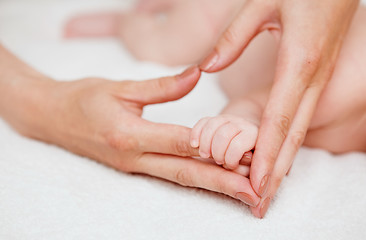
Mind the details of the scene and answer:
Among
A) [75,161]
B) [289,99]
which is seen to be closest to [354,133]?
[289,99]

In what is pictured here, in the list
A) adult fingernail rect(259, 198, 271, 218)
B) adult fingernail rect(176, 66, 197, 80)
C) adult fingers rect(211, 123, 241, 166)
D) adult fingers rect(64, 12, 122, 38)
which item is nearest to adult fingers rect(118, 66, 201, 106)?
adult fingernail rect(176, 66, 197, 80)

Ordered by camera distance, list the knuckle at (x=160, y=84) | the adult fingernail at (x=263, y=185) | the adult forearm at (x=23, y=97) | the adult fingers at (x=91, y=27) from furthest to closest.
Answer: the adult fingers at (x=91, y=27), the adult forearm at (x=23, y=97), the knuckle at (x=160, y=84), the adult fingernail at (x=263, y=185)

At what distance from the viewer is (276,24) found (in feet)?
2.32

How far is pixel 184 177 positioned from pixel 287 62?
24cm

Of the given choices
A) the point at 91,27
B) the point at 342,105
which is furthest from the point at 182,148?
the point at 91,27

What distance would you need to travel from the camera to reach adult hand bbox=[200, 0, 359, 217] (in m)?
0.61

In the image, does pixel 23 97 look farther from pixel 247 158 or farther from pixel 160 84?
pixel 247 158

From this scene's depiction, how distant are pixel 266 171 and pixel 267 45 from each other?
0.42 meters

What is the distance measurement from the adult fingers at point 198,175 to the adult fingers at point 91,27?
31.6 inches

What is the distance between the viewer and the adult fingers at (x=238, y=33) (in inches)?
27.0

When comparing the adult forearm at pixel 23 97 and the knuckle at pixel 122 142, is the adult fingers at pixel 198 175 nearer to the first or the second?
the knuckle at pixel 122 142

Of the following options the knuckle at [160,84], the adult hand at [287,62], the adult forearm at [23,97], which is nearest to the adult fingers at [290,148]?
the adult hand at [287,62]

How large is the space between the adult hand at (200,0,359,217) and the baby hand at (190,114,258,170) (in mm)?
19

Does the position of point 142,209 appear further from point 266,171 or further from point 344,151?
point 344,151
